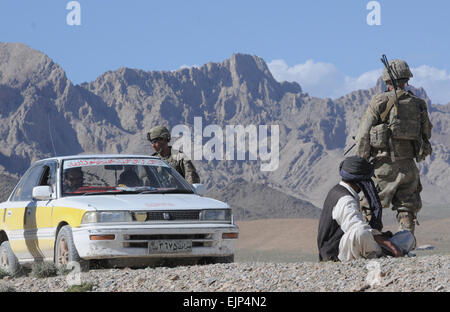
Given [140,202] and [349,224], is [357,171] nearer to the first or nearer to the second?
[349,224]

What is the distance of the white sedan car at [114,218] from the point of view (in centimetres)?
862

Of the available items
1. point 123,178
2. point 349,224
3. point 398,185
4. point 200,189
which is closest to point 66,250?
point 123,178

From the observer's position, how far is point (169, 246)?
8.72m

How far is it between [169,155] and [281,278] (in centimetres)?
536

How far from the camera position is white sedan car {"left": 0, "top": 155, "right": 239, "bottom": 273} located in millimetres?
8625

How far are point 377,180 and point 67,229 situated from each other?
438 cm

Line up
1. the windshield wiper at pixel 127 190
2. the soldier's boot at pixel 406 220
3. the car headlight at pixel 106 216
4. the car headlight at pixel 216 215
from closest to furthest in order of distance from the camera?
1. the car headlight at pixel 106 216
2. the car headlight at pixel 216 215
3. the windshield wiper at pixel 127 190
4. the soldier's boot at pixel 406 220

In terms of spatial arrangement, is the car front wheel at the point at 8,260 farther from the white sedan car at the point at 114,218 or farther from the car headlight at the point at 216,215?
the car headlight at the point at 216,215

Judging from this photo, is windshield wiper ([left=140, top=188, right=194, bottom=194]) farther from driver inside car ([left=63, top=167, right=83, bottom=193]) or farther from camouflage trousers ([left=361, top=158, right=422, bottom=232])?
camouflage trousers ([left=361, top=158, right=422, bottom=232])

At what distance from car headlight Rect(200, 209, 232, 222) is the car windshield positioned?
863 mm

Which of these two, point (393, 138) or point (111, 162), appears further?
point (393, 138)

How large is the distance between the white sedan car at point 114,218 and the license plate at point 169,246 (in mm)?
10

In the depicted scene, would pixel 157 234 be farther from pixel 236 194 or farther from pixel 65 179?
pixel 236 194

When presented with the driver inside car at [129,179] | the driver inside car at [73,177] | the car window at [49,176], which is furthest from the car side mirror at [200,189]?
the car window at [49,176]
